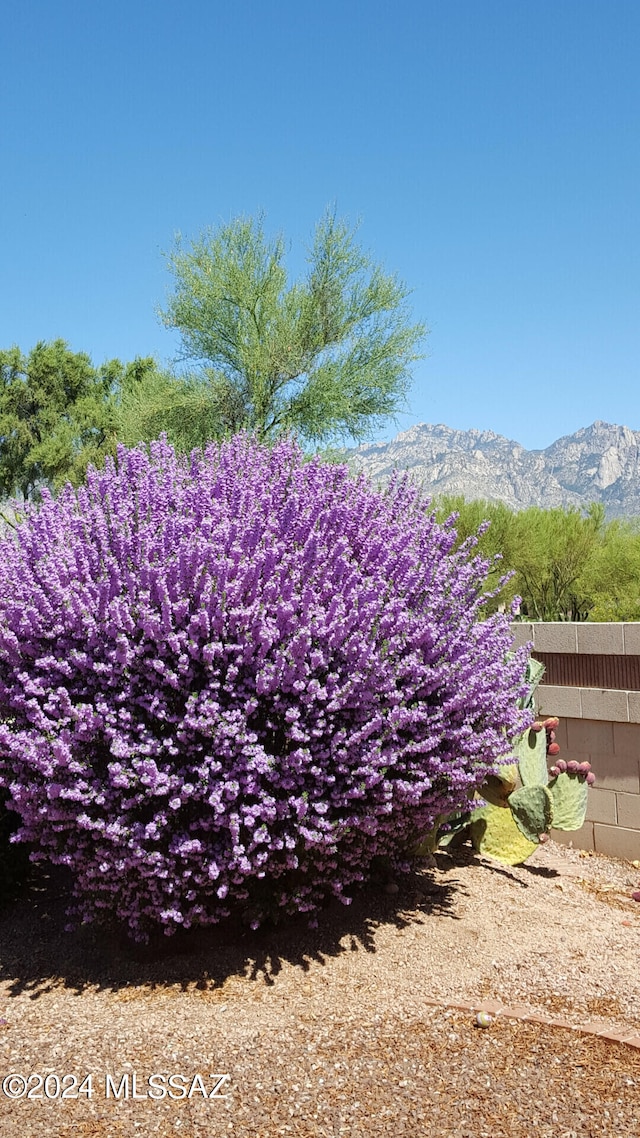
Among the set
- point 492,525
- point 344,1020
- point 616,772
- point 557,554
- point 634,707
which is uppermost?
point 492,525

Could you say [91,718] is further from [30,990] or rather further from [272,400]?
[272,400]

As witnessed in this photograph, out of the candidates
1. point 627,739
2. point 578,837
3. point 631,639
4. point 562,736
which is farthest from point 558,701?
point 578,837

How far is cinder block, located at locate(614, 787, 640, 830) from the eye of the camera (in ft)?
21.4

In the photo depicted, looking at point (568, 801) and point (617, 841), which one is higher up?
point (568, 801)

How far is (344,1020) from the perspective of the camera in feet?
12.7

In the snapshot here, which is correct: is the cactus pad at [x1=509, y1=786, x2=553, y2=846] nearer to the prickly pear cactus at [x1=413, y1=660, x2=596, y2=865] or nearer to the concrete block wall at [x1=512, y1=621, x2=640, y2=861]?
the prickly pear cactus at [x1=413, y1=660, x2=596, y2=865]

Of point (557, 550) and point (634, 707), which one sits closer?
point (634, 707)

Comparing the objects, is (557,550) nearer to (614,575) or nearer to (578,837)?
(614,575)

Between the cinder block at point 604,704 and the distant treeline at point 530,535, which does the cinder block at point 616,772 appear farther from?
the distant treeline at point 530,535

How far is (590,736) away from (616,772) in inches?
11.9

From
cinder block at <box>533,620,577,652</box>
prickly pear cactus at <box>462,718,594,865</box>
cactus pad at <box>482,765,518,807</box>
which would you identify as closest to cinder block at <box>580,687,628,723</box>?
cinder block at <box>533,620,577,652</box>

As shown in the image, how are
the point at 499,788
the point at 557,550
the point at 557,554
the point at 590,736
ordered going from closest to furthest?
the point at 499,788, the point at 590,736, the point at 557,550, the point at 557,554

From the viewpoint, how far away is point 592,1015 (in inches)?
159

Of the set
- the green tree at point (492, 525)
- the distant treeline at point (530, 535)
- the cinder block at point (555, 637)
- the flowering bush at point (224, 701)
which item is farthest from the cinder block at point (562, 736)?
the green tree at point (492, 525)
